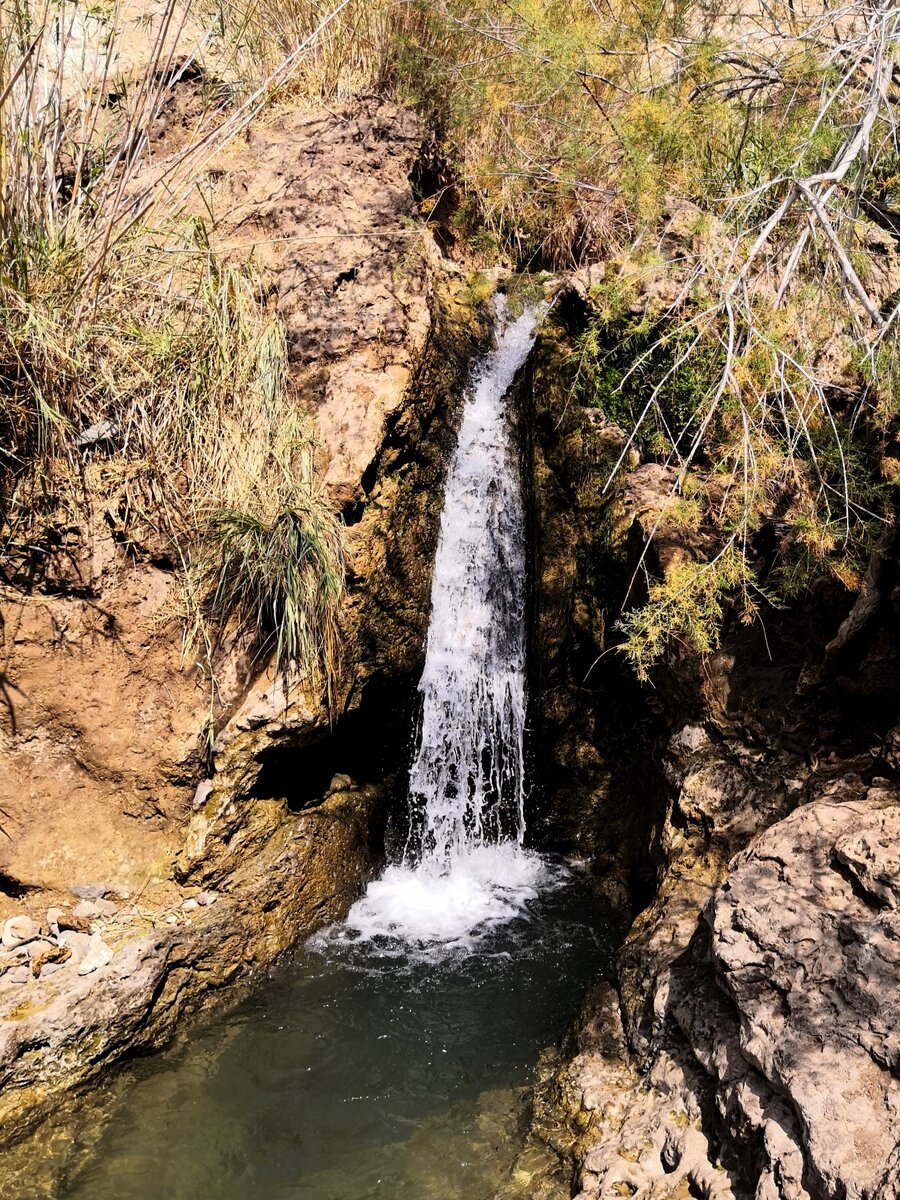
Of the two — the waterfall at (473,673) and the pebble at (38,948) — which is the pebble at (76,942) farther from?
the waterfall at (473,673)

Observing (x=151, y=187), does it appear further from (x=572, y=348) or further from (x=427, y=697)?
(x=427, y=697)

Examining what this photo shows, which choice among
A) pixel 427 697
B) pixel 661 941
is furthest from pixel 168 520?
pixel 661 941

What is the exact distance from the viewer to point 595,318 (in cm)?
461

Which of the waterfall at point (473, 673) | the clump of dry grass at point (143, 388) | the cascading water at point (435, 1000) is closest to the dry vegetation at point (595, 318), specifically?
the clump of dry grass at point (143, 388)

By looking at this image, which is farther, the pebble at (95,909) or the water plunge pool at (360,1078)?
the pebble at (95,909)

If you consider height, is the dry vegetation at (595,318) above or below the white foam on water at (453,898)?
above

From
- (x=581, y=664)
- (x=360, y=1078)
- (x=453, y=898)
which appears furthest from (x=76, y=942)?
(x=581, y=664)

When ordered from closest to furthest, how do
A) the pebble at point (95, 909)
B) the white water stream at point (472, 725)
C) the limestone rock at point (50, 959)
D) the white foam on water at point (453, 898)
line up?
1. the limestone rock at point (50, 959)
2. the pebble at point (95, 909)
3. the white foam on water at point (453, 898)
4. the white water stream at point (472, 725)

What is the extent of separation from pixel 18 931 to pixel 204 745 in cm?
98

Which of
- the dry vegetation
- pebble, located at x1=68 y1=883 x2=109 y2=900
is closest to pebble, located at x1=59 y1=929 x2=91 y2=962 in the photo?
pebble, located at x1=68 y1=883 x2=109 y2=900

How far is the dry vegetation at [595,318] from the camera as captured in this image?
318 centimetres

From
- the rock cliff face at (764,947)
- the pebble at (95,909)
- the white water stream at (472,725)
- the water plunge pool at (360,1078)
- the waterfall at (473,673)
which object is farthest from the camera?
the waterfall at (473,673)

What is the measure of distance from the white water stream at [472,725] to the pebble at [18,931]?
56.0 inches

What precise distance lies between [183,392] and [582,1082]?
325 cm
